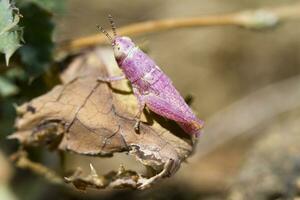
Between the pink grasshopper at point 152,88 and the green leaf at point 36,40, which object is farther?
the green leaf at point 36,40

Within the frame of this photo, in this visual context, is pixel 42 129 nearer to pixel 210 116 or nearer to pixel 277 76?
pixel 210 116

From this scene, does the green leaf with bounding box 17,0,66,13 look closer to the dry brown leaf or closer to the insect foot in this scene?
the dry brown leaf

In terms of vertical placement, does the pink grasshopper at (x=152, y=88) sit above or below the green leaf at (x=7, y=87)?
below

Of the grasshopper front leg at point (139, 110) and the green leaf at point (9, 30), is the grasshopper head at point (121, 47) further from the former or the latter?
the green leaf at point (9, 30)

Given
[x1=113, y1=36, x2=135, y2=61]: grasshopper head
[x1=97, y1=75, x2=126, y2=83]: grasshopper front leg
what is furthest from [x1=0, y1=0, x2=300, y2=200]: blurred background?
[x1=113, y1=36, x2=135, y2=61]: grasshopper head

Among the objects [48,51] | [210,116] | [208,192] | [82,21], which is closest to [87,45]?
[48,51]

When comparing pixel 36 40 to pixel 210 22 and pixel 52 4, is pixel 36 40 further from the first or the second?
pixel 210 22

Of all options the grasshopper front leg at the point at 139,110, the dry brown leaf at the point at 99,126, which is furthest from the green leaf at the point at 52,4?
the grasshopper front leg at the point at 139,110
